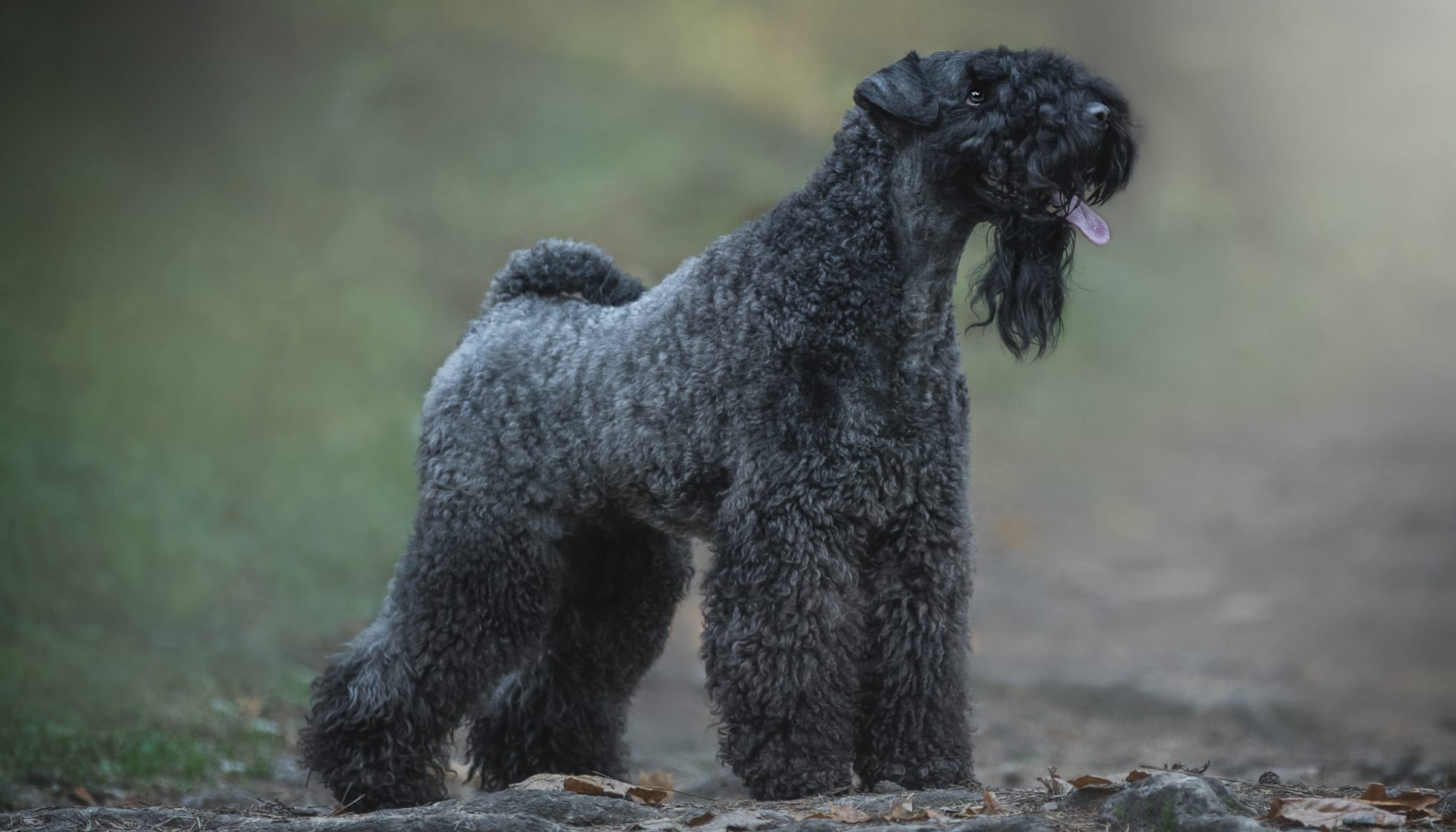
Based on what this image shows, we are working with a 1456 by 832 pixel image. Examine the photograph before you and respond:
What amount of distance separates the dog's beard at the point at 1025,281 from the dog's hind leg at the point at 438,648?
2117 millimetres

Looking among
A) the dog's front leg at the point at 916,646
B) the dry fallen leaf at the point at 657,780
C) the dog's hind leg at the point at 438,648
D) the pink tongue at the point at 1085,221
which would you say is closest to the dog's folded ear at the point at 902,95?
the pink tongue at the point at 1085,221

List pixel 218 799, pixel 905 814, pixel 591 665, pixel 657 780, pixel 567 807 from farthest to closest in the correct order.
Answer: pixel 218 799 → pixel 657 780 → pixel 591 665 → pixel 567 807 → pixel 905 814

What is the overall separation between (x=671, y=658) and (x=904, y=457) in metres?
7.27

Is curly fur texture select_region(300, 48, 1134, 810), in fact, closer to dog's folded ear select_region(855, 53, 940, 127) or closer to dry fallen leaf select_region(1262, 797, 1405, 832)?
dog's folded ear select_region(855, 53, 940, 127)

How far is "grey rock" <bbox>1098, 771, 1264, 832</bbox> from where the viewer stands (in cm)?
393

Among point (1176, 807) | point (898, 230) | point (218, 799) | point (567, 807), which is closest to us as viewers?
point (1176, 807)

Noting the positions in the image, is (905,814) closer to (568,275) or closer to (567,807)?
(567,807)

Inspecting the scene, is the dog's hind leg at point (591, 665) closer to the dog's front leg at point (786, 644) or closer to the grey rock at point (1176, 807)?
the dog's front leg at point (786, 644)

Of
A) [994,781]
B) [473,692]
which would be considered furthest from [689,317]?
[994,781]

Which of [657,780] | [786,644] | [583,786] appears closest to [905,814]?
[786,644]

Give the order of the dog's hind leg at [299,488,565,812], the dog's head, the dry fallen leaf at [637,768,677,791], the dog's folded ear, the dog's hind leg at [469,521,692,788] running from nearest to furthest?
the dog's head → the dog's folded ear → the dog's hind leg at [299,488,565,812] → the dog's hind leg at [469,521,692,788] → the dry fallen leaf at [637,768,677,791]

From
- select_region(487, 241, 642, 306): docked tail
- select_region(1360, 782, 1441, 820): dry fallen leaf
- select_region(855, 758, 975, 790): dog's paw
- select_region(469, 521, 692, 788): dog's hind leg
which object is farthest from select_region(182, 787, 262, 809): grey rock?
select_region(1360, 782, 1441, 820): dry fallen leaf

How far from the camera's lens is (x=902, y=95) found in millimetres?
4941

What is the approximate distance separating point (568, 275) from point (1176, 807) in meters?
3.69
